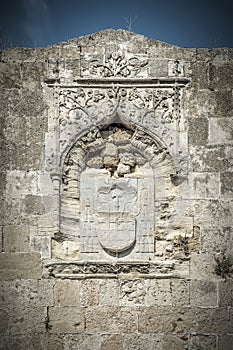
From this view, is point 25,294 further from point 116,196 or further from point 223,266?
point 223,266

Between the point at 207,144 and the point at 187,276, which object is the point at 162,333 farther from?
the point at 207,144

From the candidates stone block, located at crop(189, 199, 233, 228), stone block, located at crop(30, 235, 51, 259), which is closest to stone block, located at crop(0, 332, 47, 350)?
stone block, located at crop(30, 235, 51, 259)

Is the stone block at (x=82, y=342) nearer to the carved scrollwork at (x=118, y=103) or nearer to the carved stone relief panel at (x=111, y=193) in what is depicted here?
the carved stone relief panel at (x=111, y=193)

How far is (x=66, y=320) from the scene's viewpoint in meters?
5.35

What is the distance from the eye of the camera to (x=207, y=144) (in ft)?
17.9

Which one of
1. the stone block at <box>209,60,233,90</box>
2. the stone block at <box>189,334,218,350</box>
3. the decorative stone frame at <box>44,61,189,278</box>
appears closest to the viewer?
the stone block at <box>189,334,218,350</box>

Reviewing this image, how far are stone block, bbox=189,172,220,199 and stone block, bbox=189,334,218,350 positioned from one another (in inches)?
69.1

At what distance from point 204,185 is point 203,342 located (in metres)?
1.98

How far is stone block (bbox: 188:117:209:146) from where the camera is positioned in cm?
546

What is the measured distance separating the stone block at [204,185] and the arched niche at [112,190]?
312 millimetres

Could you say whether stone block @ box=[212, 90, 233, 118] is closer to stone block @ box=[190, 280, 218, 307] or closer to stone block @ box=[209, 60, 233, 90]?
stone block @ box=[209, 60, 233, 90]

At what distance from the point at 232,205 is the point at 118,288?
1804mm

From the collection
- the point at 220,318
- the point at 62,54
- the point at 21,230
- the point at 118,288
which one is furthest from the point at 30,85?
the point at 220,318

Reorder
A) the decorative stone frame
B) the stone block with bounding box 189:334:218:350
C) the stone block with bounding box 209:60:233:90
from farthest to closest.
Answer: the stone block with bounding box 209:60:233:90 → the decorative stone frame → the stone block with bounding box 189:334:218:350
